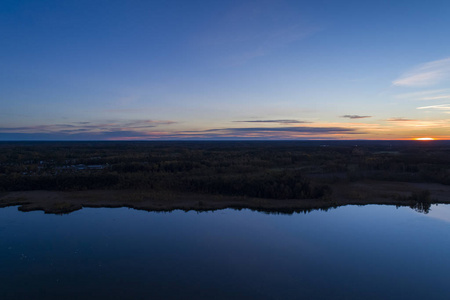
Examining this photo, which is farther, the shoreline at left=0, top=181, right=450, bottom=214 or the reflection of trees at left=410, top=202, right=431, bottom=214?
the shoreline at left=0, top=181, right=450, bottom=214

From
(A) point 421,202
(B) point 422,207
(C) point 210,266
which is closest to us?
(C) point 210,266

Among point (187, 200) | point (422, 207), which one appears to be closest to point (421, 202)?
point (422, 207)

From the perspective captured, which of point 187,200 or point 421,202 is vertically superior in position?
point 187,200

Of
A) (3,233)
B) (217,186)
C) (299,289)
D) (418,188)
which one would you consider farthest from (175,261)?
(418,188)

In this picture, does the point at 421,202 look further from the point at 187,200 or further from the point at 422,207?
the point at 187,200

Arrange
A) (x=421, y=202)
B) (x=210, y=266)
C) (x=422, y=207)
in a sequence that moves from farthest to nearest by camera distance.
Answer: (x=421, y=202) < (x=422, y=207) < (x=210, y=266)

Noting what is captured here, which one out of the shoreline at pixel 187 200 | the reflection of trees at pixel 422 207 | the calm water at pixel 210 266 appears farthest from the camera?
the shoreline at pixel 187 200

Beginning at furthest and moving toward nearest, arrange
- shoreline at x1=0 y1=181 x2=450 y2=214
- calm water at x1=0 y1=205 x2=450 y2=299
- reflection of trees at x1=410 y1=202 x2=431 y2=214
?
shoreline at x1=0 y1=181 x2=450 y2=214 → reflection of trees at x1=410 y1=202 x2=431 y2=214 → calm water at x1=0 y1=205 x2=450 y2=299

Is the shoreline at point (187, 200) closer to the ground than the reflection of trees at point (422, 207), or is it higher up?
higher up

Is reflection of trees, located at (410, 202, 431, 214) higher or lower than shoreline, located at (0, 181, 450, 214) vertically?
lower
